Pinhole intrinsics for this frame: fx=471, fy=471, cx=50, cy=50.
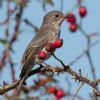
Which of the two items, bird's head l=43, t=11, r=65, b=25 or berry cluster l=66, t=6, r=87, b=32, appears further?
bird's head l=43, t=11, r=65, b=25

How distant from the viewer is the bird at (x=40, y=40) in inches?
299

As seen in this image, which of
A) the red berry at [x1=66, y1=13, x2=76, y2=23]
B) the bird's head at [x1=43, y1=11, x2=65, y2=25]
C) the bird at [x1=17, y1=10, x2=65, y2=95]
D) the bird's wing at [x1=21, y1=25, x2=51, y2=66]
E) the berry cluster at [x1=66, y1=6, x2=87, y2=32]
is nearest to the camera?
the berry cluster at [x1=66, y1=6, x2=87, y2=32]

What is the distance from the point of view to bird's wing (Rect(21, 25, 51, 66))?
26.7 feet

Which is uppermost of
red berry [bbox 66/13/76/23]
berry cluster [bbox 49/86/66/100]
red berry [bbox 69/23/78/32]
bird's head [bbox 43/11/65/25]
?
red berry [bbox 66/13/76/23]

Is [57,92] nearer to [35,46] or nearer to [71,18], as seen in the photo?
[71,18]

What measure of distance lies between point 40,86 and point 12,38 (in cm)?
92

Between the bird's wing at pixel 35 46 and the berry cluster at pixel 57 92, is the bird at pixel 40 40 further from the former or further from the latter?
the berry cluster at pixel 57 92

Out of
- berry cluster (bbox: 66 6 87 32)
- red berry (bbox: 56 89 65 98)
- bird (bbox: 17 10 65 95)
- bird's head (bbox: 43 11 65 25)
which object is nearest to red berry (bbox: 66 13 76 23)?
berry cluster (bbox: 66 6 87 32)

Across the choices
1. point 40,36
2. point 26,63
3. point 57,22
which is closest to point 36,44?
point 40,36

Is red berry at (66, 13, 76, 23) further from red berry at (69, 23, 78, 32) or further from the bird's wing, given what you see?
the bird's wing

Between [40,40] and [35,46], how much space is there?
0.31m

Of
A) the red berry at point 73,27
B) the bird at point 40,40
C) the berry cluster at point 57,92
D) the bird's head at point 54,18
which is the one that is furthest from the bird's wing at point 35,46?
the red berry at point 73,27

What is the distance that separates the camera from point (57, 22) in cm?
1034

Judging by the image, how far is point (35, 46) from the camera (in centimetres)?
871
